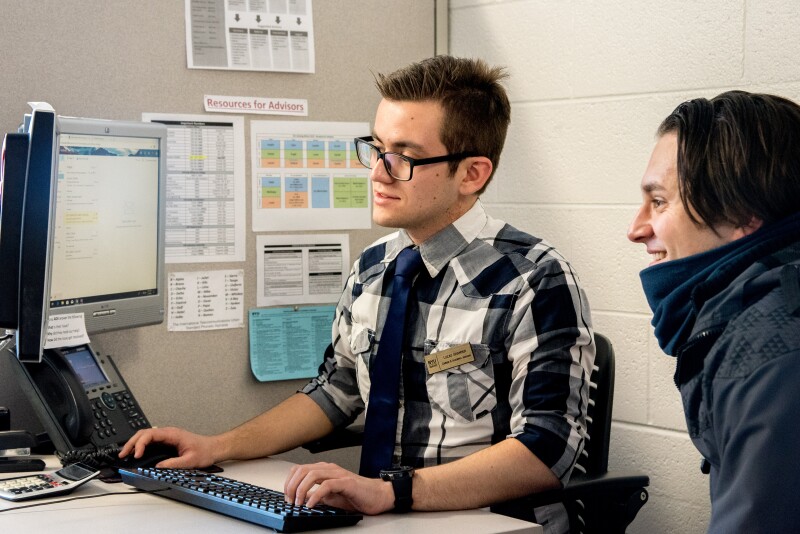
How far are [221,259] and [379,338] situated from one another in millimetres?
514

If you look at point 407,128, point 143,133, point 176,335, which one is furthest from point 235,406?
point 407,128

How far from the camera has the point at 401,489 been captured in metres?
1.46

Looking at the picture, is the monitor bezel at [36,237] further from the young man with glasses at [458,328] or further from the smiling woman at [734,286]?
the smiling woman at [734,286]

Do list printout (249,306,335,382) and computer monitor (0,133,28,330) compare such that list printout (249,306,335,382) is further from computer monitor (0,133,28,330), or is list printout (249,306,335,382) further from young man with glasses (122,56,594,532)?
computer monitor (0,133,28,330)

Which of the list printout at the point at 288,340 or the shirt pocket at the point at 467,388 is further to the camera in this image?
the list printout at the point at 288,340

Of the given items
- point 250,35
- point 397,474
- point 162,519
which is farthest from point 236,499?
point 250,35

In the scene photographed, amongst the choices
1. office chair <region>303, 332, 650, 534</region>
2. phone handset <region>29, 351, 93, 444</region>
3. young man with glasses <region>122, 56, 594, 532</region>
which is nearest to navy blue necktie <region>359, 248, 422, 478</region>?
young man with glasses <region>122, 56, 594, 532</region>

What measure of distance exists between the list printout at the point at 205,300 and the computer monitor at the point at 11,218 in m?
0.51

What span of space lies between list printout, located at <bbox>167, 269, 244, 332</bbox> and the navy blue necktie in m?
0.52

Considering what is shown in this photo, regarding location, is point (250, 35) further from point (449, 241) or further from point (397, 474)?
point (397, 474)

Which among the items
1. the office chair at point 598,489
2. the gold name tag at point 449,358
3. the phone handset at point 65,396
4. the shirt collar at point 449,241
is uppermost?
the shirt collar at point 449,241

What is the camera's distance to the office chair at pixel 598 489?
5.27 ft

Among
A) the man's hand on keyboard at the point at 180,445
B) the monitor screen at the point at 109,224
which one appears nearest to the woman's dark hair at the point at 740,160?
the man's hand on keyboard at the point at 180,445

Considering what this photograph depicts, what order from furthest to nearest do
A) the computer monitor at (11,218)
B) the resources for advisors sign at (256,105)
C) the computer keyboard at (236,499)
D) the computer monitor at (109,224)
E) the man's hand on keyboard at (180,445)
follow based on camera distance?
the resources for advisors sign at (256,105) < the computer monitor at (109,224) < the man's hand on keyboard at (180,445) < the computer monitor at (11,218) < the computer keyboard at (236,499)
